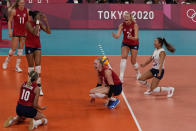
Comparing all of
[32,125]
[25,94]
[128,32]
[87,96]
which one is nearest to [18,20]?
[128,32]

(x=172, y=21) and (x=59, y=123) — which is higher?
(x=172, y=21)

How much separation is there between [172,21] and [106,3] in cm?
399

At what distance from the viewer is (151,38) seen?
23203mm

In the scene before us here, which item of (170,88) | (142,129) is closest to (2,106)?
(142,129)

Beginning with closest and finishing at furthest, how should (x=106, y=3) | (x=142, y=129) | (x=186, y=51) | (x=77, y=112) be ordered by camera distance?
(x=142, y=129), (x=77, y=112), (x=186, y=51), (x=106, y=3)

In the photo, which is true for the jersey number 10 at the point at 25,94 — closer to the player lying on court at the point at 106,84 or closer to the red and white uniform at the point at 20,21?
the player lying on court at the point at 106,84

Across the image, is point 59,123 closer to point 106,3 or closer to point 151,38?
point 151,38

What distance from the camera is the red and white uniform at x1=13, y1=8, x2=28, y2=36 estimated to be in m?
14.6

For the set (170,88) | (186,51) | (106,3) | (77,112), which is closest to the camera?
(77,112)

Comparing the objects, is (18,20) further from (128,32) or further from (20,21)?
(128,32)

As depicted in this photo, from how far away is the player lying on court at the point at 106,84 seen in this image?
1138 cm

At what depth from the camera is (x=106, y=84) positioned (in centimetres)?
1190

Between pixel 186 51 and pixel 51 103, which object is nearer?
pixel 51 103

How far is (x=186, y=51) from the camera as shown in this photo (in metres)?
20.0
